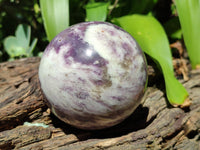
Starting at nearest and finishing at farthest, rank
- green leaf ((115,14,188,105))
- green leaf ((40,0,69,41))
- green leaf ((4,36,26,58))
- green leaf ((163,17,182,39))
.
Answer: green leaf ((115,14,188,105)) < green leaf ((40,0,69,41)) < green leaf ((4,36,26,58)) < green leaf ((163,17,182,39))

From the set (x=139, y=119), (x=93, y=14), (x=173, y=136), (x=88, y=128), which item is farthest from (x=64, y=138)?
(x=93, y=14)

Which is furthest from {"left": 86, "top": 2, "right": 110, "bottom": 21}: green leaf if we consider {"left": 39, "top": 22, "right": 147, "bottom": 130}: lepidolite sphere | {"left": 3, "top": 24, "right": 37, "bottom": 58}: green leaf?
{"left": 39, "top": 22, "right": 147, "bottom": 130}: lepidolite sphere

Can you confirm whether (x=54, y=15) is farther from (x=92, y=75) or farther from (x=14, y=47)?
(x=92, y=75)

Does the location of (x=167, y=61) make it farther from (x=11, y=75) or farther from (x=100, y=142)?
(x=11, y=75)

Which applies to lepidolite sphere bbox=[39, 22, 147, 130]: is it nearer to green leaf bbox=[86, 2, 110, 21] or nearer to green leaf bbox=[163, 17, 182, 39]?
green leaf bbox=[86, 2, 110, 21]

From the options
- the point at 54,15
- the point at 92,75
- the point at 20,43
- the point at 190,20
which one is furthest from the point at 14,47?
the point at 190,20

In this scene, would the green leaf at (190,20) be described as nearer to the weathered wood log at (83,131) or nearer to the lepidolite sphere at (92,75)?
the weathered wood log at (83,131)
